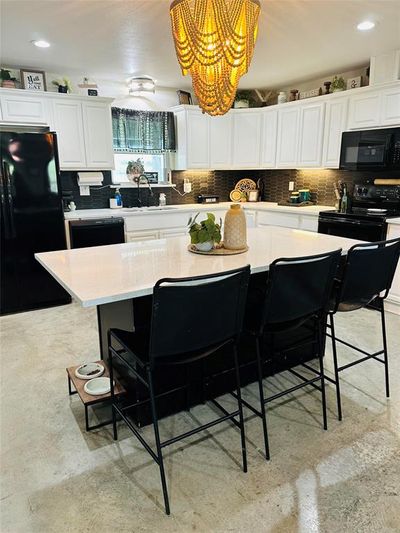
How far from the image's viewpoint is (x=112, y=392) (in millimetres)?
1994

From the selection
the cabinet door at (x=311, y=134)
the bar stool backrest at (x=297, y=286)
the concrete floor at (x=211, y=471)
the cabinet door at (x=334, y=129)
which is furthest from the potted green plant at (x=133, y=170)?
the bar stool backrest at (x=297, y=286)

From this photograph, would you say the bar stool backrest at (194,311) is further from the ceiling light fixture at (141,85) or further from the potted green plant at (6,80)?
the ceiling light fixture at (141,85)

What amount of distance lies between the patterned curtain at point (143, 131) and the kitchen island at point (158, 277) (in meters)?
2.80

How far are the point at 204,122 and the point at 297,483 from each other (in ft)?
15.2

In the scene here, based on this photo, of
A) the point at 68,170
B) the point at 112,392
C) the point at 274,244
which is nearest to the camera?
the point at 112,392

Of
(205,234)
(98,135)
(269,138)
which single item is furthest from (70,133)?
(205,234)

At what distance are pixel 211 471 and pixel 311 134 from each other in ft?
13.6

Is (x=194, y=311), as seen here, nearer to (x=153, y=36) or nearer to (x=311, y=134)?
(x=153, y=36)

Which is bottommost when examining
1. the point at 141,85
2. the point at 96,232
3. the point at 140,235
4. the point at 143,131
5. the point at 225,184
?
the point at 140,235

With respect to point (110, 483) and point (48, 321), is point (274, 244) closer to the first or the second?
point (110, 483)

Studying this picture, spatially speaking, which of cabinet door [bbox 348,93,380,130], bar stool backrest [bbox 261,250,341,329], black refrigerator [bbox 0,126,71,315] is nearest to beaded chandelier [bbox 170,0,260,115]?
bar stool backrest [bbox 261,250,341,329]

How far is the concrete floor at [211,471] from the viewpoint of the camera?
156cm

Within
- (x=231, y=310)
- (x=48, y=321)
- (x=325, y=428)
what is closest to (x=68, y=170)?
(x=48, y=321)

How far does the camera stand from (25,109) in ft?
13.2
